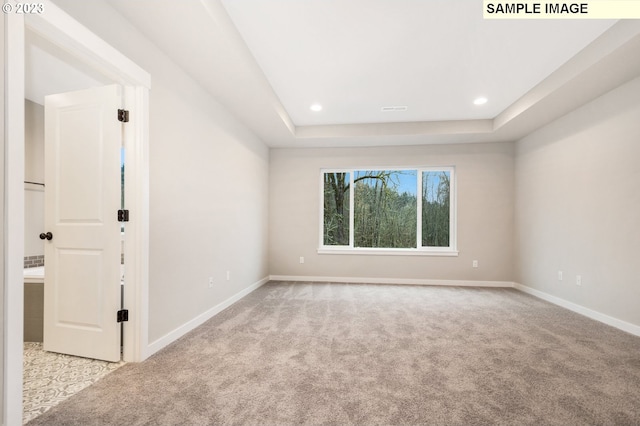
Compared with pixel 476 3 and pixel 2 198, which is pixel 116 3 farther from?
pixel 476 3

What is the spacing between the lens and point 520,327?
122 inches

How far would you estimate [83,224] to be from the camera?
2277 mm

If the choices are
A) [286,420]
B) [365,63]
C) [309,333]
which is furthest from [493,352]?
[365,63]

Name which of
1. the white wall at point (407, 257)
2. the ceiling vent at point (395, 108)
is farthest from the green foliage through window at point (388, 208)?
the ceiling vent at point (395, 108)

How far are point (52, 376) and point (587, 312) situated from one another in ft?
17.2

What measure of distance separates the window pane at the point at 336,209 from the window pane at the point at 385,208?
0.19 meters

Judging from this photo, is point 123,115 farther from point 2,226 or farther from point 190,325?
point 190,325

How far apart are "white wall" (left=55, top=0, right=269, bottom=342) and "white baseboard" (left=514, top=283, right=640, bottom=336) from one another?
4383 mm

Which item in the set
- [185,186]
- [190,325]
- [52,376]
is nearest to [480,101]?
[185,186]

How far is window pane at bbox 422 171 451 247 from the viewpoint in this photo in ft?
17.9

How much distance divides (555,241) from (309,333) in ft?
12.1

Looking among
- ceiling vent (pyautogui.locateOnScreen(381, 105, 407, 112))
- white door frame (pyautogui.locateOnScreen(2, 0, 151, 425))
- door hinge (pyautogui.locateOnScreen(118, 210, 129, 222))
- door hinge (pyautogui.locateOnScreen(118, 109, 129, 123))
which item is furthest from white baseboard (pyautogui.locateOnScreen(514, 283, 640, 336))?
door hinge (pyautogui.locateOnScreen(118, 109, 129, 123))

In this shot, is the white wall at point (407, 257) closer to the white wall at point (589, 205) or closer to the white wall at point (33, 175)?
the white wall at point (589, 205)

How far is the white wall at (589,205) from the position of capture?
300 centimetres
